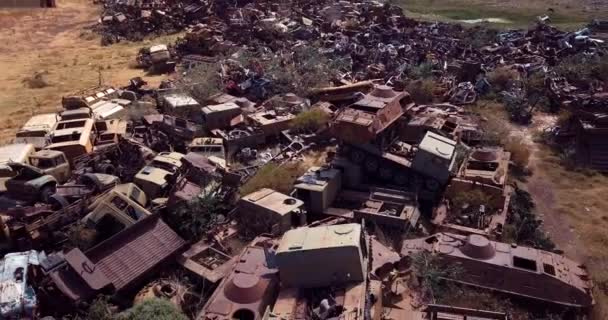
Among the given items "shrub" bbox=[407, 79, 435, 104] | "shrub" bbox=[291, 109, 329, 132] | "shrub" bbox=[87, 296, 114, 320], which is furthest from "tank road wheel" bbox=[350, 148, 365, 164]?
"shrub" bbox=[87, 296, 114, 320]

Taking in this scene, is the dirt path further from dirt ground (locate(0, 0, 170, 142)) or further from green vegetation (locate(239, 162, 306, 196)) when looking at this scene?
dirt ground (locate(0, 0, 170, 142))

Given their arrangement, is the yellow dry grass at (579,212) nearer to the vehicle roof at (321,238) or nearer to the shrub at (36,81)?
the vehicle roof at (321,238)

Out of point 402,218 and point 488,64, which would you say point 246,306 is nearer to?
point 402,218

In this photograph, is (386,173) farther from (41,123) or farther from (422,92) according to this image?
(41,123)

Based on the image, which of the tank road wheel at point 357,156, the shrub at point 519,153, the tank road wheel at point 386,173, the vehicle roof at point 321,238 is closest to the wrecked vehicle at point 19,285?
the vehicle roof at point 321,238

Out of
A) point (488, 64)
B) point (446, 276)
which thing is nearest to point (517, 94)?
point (488, 64)

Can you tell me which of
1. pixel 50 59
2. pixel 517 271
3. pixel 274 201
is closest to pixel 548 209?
pixel 517 271
